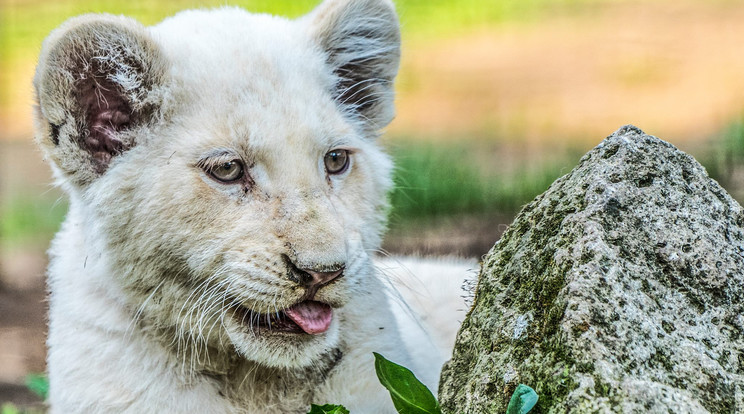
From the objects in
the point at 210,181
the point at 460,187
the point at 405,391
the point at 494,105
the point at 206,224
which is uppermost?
the point at 210,181

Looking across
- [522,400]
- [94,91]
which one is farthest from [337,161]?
[522,400]

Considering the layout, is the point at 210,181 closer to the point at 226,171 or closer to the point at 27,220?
the point at 226,171

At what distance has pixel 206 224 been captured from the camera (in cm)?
294

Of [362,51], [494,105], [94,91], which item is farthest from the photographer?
[494,105]

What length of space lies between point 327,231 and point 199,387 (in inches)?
32.6

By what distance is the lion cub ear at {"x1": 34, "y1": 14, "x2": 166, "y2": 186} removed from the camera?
302cm

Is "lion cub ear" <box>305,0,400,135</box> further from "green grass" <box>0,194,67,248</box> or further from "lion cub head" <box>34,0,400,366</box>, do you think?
"green grass" <box>0,194,67,248</box>

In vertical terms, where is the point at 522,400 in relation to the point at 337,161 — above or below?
below

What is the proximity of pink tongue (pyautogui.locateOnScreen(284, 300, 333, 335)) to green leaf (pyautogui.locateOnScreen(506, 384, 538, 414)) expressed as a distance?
92 cm

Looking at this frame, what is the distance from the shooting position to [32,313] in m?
6.90

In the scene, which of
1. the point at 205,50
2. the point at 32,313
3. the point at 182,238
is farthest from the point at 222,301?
the point at 32,313

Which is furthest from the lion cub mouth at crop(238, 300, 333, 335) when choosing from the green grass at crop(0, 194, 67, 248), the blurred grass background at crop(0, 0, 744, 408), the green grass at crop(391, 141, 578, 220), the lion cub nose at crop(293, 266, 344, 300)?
the green grass at crop(0, 194, 67, 248)

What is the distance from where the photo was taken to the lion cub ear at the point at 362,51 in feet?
11.8

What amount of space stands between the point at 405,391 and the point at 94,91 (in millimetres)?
1543
